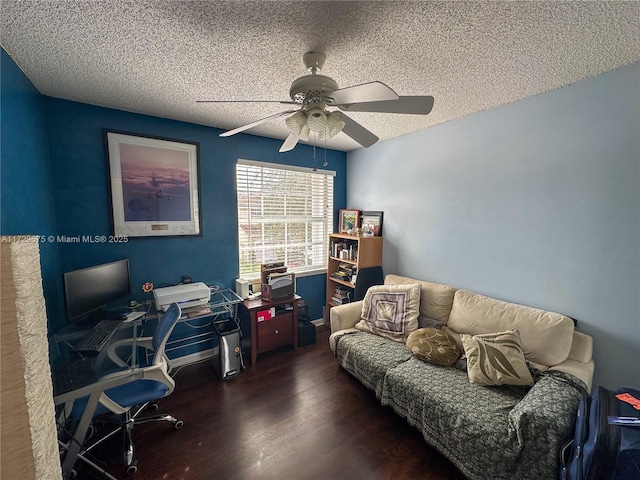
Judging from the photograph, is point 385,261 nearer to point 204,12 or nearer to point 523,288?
point 523,288

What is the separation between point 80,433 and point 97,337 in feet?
1.91

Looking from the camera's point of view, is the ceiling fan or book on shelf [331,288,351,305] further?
book on shelf [331,288,351,305]

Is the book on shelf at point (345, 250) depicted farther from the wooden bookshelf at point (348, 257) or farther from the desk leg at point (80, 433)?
the desk leg at point (80, 433)

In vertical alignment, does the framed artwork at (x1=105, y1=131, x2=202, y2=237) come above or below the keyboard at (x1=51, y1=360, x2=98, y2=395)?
above

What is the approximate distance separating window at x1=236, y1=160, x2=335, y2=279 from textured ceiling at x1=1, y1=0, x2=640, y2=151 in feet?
3.86

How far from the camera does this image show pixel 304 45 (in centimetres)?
138

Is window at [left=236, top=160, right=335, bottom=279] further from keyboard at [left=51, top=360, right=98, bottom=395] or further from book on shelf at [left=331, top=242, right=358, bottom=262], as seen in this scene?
keyboard at [left=51, top=360, right=98, bottom=395]

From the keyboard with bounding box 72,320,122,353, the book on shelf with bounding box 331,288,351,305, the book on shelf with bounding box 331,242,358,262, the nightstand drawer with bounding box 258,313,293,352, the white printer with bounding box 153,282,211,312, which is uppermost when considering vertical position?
the book on shelf with bounding box 331,242,358,262

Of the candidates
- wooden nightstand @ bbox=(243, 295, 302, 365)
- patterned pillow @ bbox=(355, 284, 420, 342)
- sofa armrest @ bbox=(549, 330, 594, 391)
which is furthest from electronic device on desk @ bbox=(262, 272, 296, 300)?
sofa armrest @ bbox=(549, 330, 594, 391)

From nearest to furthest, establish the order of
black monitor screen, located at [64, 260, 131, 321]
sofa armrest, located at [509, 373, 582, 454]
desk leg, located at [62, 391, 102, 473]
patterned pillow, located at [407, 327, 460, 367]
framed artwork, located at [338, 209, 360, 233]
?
sofa armrest, located at [509, 373, 582, 454]
desk leg, located at [62, 391, 102, 473]
black monitor screen, located at [64, 260, 131, 321]
patterned pillow, located at [407, 327, 460, 367]
framed artwork, located at [338, 209, 360, 233]

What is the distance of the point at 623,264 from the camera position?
1630 millimetres

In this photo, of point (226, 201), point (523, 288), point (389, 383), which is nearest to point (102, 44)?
point (226, 201)

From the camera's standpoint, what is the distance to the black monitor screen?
69.1 inches

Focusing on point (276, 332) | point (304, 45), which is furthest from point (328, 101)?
point (276, 332)
